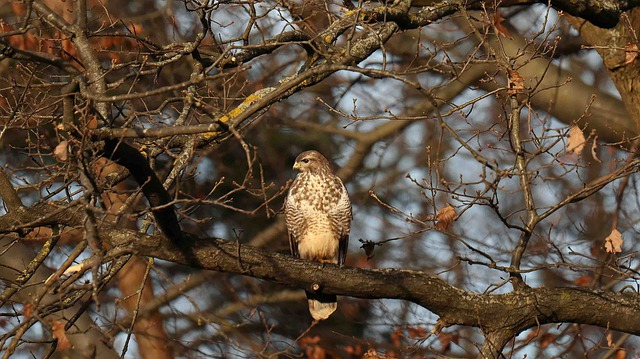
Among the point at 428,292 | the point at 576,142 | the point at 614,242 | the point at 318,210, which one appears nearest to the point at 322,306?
the point at 318,210

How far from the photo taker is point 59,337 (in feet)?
11.9

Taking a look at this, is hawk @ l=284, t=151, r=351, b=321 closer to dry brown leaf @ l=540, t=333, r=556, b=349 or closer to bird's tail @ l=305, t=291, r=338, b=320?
bird's tail @ l=305, t=291, r=338, b=320

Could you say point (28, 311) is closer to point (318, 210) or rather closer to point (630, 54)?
point (318, 210)

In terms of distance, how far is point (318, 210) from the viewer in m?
6.05

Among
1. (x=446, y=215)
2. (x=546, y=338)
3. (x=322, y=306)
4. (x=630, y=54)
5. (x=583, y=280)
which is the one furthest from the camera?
(x=583, y=280)

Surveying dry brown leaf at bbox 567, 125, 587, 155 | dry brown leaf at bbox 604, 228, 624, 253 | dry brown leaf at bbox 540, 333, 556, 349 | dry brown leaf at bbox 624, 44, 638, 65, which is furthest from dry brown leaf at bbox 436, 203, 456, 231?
dry brown leaf at bbox 540, 333, 556, 349

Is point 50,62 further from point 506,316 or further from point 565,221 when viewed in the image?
point 565,221

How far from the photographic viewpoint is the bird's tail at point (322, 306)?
5.93 m

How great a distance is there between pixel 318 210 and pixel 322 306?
2.02 ft

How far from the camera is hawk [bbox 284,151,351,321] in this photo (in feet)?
19.7

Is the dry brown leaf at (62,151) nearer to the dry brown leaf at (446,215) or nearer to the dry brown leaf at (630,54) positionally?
the dry brown leaf at (446,215)

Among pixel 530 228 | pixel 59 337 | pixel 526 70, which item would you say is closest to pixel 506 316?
pixel 530 228

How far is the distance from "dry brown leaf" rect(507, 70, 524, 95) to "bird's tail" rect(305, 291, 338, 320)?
1.98 m

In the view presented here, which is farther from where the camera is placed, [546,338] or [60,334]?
[546,338]
